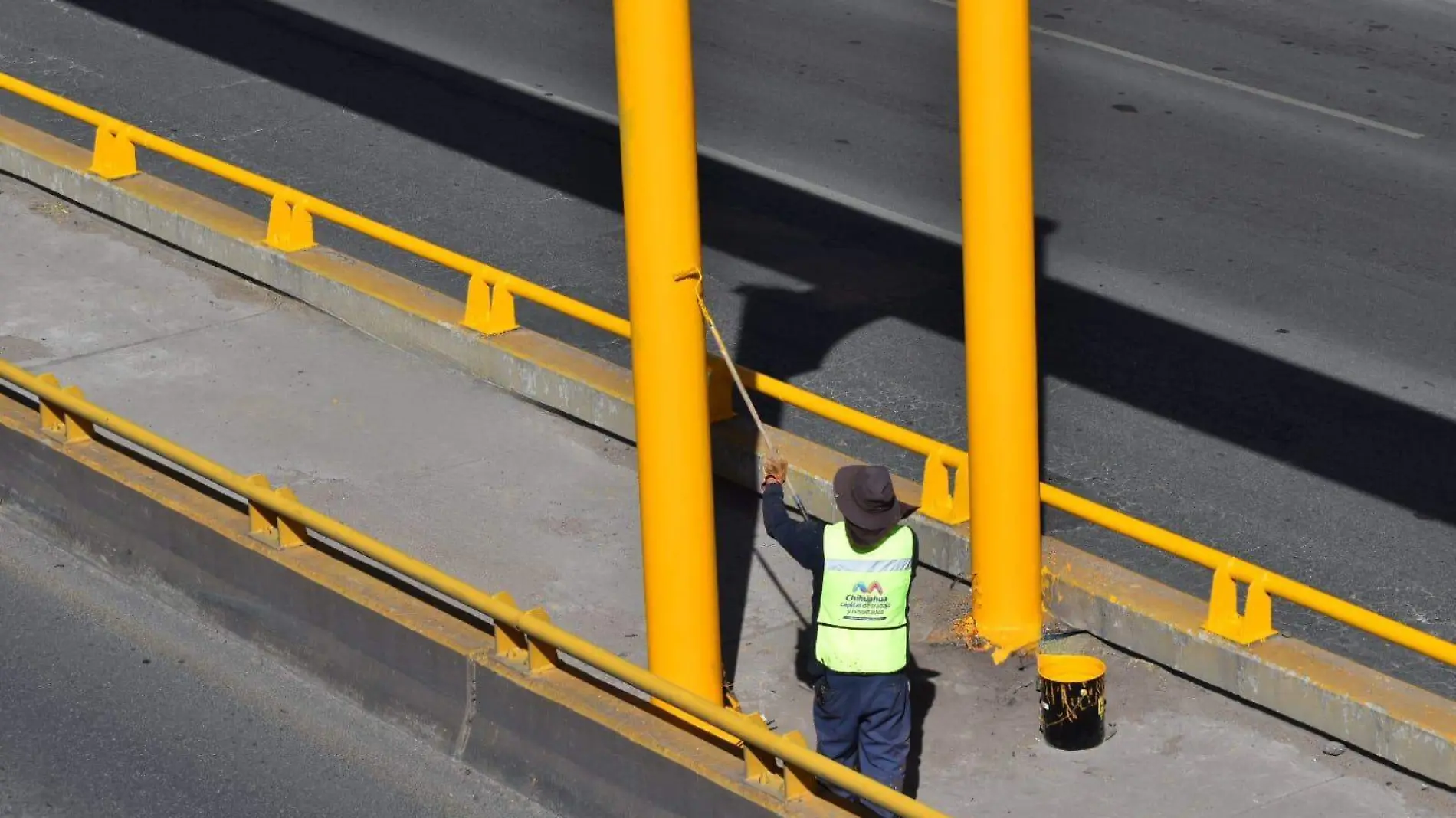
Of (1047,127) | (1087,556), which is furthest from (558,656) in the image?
(1047,127)

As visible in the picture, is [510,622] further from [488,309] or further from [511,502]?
[488,309]

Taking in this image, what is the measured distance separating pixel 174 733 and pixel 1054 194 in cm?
831

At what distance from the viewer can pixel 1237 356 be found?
43.1 feet

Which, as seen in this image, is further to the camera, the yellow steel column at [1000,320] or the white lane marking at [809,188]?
the white lane marking at [809,188]

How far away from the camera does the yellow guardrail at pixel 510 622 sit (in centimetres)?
748

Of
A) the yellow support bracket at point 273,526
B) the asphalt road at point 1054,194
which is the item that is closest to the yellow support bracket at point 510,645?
the yellow support bracket at point 273,526

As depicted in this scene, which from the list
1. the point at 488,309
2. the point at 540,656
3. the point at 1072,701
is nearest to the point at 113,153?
the point at 488,309

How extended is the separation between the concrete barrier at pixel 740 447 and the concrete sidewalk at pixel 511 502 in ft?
0.36

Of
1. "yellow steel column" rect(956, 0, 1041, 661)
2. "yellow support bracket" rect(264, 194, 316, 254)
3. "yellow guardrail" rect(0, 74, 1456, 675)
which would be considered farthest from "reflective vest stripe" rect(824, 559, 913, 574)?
"yellow support bracket" rect(264, 194, 316, 254)

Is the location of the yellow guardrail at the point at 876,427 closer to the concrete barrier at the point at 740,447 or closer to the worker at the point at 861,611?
the concrete barrier at the point at 740,447

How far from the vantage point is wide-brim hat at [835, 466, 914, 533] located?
7.93 metres

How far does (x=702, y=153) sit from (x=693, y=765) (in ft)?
29.5

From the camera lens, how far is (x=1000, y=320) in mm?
9250

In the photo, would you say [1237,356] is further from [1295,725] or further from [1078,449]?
[1295,725]
